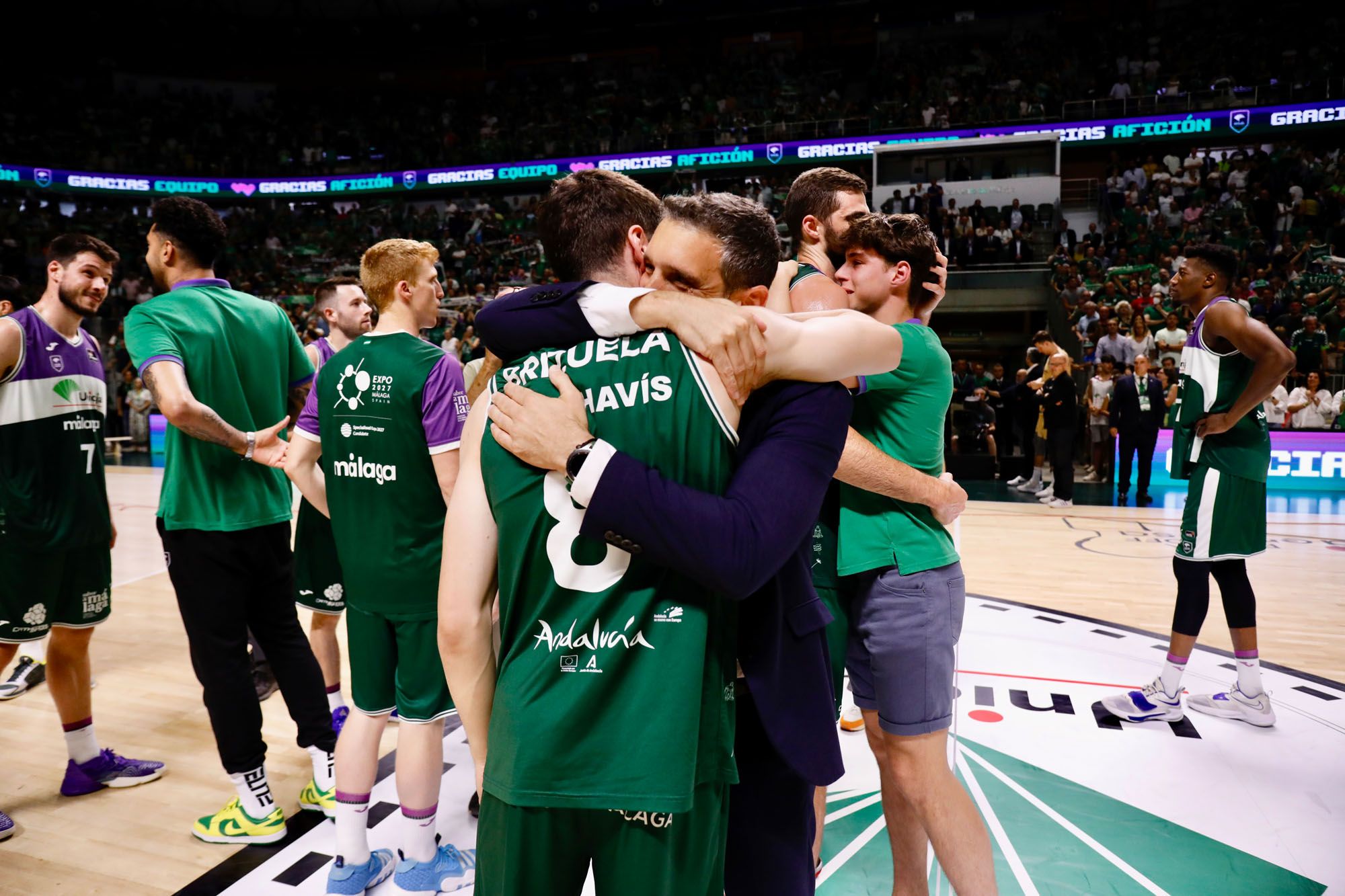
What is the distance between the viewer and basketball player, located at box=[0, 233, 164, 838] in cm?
316

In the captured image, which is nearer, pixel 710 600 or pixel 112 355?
pixel 710 600

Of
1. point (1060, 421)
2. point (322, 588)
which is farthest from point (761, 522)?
point (1060, 421)

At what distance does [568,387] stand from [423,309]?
1544mm

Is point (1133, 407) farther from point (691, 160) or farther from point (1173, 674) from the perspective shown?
point (691, 160)

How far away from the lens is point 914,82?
22625 millimetres

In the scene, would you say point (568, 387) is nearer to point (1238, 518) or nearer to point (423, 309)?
point (423, 309)

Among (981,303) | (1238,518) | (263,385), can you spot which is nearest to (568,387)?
(263,385)

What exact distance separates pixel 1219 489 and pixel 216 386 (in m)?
3.88

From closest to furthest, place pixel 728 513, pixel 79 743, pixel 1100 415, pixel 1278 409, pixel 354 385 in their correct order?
pixel 728 513
pixel 354 385
pixel 79 743
pixel 1100 415
pixel 1278 409

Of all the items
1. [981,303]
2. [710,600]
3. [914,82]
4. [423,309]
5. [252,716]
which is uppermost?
[914,82]

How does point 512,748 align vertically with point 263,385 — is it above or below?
below

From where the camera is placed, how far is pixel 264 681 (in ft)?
13.5

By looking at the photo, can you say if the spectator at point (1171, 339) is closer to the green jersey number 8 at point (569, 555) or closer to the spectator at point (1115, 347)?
the spectator at point (1115, 347)

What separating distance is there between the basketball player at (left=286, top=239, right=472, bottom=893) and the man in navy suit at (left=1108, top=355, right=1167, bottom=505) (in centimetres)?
886
